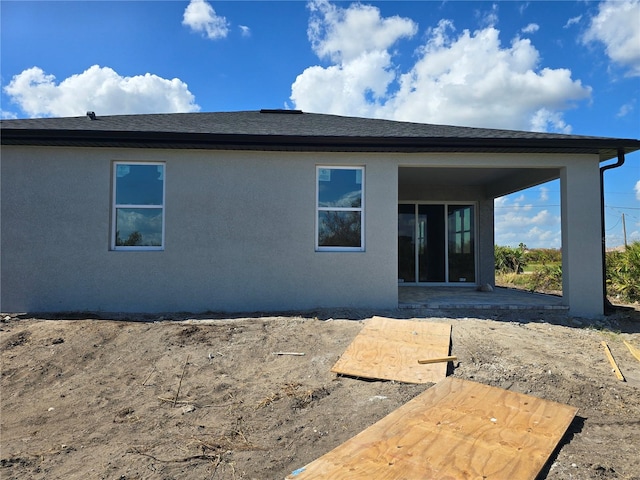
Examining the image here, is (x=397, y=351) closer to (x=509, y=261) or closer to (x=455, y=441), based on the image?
(x=455, y=441)

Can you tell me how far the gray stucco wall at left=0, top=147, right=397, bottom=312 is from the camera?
6953mm

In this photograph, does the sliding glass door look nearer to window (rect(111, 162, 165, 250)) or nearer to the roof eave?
the roof eave

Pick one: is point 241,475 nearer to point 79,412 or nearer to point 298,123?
point 79,412

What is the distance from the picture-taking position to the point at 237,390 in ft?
13.2

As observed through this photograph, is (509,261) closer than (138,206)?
No

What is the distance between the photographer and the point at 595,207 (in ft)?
24.0

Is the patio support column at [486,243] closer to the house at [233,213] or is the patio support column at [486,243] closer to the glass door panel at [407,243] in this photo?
the glass door panel at [407,243]

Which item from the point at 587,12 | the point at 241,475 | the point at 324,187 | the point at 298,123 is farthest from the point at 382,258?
the point at 587,12

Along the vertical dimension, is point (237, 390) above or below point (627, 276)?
below

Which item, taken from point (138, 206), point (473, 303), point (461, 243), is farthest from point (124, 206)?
point (461, 243)

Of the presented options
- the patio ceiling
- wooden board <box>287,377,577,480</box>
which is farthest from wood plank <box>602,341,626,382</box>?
the patio ceiling

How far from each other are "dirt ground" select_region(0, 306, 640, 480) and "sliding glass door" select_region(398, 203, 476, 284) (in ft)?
15.5

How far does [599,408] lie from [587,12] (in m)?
8.77

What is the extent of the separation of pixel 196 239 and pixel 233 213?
2.79ft
